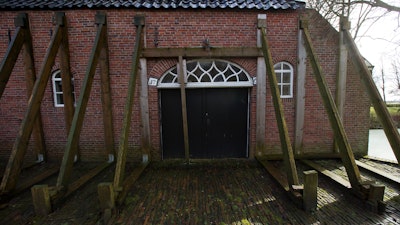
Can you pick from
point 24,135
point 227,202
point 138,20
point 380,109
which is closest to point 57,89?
point 24,135

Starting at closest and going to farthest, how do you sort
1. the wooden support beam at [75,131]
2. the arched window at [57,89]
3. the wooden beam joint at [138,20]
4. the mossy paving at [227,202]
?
the mossy paving at [227,202] < the wooden support beam at [75,131] < the wooden beam joint at [138,20] < the arched window at [57,89]

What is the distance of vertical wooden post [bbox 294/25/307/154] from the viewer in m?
5.19

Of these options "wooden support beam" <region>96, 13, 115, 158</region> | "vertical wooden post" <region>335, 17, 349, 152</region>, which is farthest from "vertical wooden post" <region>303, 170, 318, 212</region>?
"wooden support beam" <region>96, 13, 115, 158</region>

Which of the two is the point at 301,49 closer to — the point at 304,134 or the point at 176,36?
the point at 304,134

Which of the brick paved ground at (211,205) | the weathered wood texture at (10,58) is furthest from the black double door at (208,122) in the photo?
the weathered wood texture at (10,58)

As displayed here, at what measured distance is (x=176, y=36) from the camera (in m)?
5.15

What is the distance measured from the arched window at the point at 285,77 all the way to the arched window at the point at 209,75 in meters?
0.86

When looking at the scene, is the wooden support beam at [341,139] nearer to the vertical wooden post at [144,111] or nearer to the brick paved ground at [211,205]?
the brick paved ground at [211,205]

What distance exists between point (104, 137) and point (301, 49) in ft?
20.3

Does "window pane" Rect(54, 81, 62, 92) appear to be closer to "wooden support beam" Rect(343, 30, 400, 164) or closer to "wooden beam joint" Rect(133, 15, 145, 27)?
"wooden beam joint" Rect(133, 15, 145, 27)

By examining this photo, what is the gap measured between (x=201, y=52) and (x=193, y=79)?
0.78 m

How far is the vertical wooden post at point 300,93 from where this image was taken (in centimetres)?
519

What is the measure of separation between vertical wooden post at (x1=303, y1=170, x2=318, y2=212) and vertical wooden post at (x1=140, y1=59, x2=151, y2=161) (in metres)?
4.04

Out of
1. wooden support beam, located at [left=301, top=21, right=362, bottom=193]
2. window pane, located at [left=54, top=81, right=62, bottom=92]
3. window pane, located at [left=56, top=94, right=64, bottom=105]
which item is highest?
window pane, located at [left=54, top=81, right=62, bottom=92]
